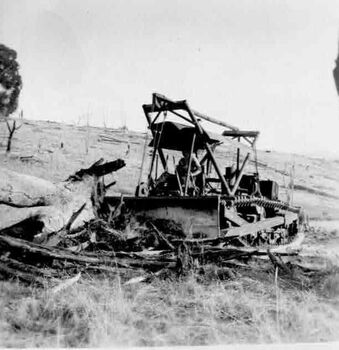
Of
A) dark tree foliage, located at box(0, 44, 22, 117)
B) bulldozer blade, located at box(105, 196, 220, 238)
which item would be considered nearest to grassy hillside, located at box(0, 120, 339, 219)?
dark tree foliage, located at box(0, 44, 22, 117)

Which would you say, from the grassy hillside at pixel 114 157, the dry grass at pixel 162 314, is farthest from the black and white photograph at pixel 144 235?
the grassy hillside at pixel 114 157

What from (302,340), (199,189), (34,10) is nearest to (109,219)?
(199,189)

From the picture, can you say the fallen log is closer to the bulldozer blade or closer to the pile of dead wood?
the pile of dead wood

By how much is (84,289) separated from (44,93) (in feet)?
10.7

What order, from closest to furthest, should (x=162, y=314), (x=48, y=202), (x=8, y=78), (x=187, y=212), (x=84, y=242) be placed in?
(x=162, y=314) < (x=84, y=242) < (x=48, y=202) < (x=8, y=78) < (x=187, y=212)

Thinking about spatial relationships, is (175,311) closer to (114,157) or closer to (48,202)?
(48,202)

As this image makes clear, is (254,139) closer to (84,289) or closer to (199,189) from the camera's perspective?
(199,189)

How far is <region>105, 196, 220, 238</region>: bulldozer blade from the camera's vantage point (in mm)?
7766

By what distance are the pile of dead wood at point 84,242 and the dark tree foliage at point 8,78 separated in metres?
1.64

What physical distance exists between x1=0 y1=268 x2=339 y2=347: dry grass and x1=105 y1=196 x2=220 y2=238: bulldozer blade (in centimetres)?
253

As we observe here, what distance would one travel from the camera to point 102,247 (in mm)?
7031

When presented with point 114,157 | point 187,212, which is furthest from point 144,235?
point 114,157

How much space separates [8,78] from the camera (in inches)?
311

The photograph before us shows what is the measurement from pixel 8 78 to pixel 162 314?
5699 millimetres
